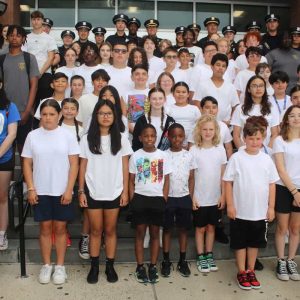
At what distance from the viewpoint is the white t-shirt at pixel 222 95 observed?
5.75 metres

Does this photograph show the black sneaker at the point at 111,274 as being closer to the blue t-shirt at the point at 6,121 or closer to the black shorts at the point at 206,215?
the black shorts at the point at 206,215

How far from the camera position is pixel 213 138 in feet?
15.3

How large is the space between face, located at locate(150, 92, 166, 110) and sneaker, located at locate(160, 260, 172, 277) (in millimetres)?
1734

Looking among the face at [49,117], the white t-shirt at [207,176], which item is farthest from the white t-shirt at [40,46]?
the white t-shirt at [207,176]

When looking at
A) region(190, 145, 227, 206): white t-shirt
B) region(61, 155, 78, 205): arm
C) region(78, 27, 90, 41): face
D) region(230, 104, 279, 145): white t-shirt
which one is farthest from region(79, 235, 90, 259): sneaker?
region(78, 27, 90, 41): face

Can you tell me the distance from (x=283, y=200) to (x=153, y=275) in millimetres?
1594

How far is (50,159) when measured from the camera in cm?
426

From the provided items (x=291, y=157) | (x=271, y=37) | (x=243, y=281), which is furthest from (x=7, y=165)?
(x=271, y=37)

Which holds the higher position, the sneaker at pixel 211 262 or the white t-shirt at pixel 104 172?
the white t-shirt at pixel 104 172

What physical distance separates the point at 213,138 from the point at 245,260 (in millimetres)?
1338

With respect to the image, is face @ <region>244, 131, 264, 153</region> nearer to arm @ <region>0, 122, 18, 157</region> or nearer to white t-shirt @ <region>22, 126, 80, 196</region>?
white t-shirt @ <region>22, 126, 80, 196</region>

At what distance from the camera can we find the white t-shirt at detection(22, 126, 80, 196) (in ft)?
14.0

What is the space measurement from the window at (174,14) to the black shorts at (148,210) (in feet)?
30.2

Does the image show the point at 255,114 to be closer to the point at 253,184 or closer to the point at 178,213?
the point at 253,184
